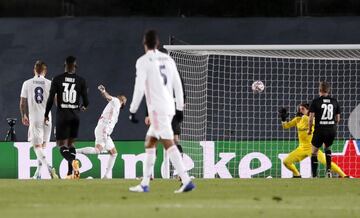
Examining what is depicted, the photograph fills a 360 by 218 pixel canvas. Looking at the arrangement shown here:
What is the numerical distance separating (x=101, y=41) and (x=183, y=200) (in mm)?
18374

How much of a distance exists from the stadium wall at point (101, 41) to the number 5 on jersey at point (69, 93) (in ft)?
34.7

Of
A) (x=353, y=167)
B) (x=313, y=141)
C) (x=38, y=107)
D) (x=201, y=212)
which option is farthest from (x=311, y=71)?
(x=201, y=212)

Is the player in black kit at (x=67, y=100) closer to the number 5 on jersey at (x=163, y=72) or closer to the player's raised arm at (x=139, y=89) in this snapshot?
the number 5 on jersey at (x=163, y=72)

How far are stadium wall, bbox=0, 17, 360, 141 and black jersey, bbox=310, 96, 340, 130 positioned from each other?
814 cm

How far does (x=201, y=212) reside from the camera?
1195 centimetres

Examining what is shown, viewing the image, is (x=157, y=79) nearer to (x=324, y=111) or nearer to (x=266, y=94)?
(x=324, y=111)

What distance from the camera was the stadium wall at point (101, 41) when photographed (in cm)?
3145

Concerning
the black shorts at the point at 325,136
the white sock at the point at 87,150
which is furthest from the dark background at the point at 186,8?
the black shorts at the point at 325,136

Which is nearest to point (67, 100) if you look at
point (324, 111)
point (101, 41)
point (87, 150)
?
point (324, 111)

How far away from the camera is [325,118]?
76.9 ft

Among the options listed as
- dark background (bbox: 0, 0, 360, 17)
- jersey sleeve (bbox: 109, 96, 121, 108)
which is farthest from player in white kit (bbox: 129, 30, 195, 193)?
dark background (bbox: 0, 0, 360, 17)

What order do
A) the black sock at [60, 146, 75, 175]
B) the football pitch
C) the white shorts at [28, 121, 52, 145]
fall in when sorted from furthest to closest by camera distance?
1. the white shorts at [28, 121, 52, 145]
2. the black sock at [60, 146, 75, 175]
3. the football pitch

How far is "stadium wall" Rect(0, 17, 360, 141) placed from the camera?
3145 centimetres

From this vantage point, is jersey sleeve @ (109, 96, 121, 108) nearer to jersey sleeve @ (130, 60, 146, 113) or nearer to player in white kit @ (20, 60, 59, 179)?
player in white kit @ (20, 60, 59, 179)
